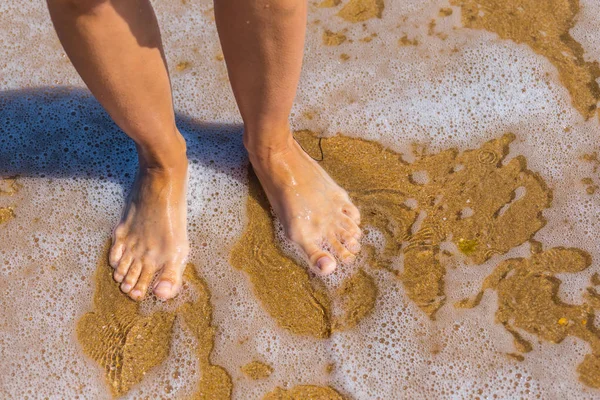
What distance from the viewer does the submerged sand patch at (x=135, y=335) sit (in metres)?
1.42

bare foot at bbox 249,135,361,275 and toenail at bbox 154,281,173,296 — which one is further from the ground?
bare foot at bbox 249,135,361,275

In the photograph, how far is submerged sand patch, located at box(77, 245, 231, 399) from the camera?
1422 millimetres

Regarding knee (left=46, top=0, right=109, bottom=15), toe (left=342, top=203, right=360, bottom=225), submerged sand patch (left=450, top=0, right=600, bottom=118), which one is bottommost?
toe (left=342, top=203, right=360, bottom=225)

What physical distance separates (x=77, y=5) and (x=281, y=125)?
58 cm

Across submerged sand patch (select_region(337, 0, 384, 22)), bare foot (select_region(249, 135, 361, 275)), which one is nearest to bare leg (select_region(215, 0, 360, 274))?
bare foot (select_region(249, 135, 361, 275))

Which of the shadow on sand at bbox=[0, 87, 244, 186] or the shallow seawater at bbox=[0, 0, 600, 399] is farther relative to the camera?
the shadow on sand at bbox=[0, 87, 244, 186]

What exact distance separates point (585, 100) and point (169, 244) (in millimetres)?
1516

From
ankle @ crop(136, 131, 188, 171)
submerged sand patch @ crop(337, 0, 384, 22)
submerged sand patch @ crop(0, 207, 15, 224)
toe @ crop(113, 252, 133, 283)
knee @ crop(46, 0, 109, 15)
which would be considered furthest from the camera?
submerged sand patch @ crop(337, 0, 384, 22)

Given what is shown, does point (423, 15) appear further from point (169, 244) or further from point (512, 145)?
point (169, 244)

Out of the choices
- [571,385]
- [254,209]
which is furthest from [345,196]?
[571,385]

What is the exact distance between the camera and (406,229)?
1.57 m

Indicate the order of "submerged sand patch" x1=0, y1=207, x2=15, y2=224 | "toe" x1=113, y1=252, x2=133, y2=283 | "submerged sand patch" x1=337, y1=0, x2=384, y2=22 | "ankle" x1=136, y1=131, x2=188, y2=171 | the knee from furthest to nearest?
"submerged sand patch" x1=337, y1=0, x2=384, y2=22 < "submerged sand patch" x1=0, y1=207, x2=15, y2=224 < "toe" x1=113, y1=252, x2=133, y2=283 < "ankle" x1=136, y1=131, x2=188, y2=171 < the knee

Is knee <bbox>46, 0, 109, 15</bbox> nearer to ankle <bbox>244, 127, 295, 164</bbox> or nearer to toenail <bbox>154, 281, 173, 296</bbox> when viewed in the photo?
ankle <bbox>244, 127, 295, 164</bbox>

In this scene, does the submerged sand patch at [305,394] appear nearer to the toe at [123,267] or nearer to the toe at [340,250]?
the toe at [340,250]
